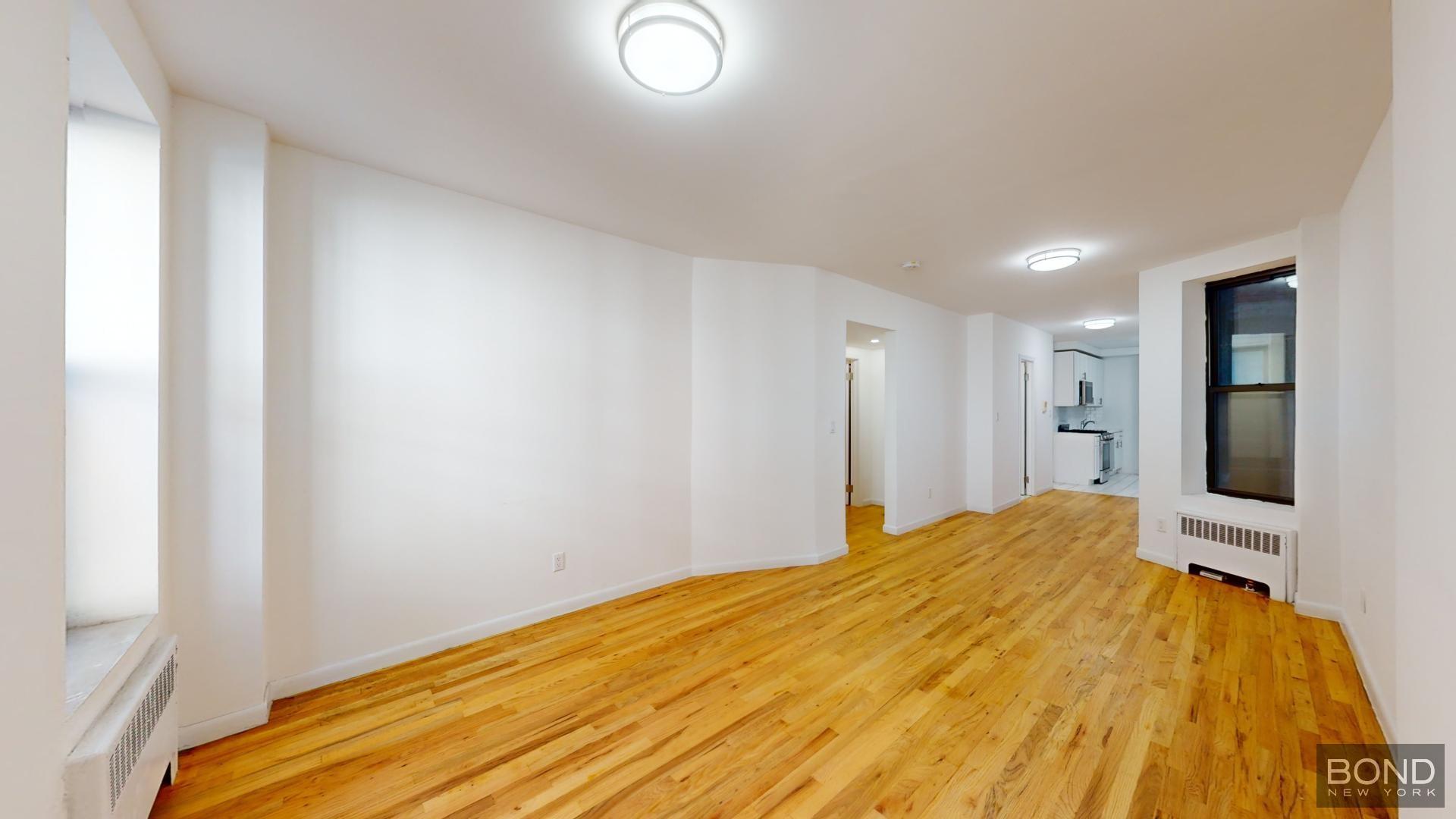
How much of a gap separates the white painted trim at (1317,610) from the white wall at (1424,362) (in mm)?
2926

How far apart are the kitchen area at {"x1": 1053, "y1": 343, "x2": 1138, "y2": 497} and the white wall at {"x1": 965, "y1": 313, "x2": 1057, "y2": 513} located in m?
1.97

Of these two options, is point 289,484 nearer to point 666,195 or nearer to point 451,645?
point 451,645

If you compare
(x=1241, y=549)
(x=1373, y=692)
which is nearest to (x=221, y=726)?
(x=1373, y=692)

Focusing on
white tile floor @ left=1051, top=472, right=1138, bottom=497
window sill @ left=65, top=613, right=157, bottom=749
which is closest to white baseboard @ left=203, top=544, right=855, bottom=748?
window sill @ left=65, top=613, right=157, bottom=749

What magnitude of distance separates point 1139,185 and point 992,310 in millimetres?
3595

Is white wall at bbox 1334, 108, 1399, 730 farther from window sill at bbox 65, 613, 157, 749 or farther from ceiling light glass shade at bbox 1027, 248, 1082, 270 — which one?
window sill at bbox 65, 613, 157, 749

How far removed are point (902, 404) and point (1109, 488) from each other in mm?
5415

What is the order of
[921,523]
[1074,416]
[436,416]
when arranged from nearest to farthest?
[436,416] → [921,523] → [1074,416]

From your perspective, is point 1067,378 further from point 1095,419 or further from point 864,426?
point 864,426

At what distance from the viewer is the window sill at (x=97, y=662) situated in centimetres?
124

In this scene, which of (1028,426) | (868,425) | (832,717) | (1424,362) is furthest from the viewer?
(1028,426)

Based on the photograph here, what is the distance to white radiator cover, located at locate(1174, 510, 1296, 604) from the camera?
3270 mm

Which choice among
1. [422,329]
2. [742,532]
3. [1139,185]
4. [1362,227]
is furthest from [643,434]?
[1362,227]

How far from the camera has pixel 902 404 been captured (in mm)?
5242
